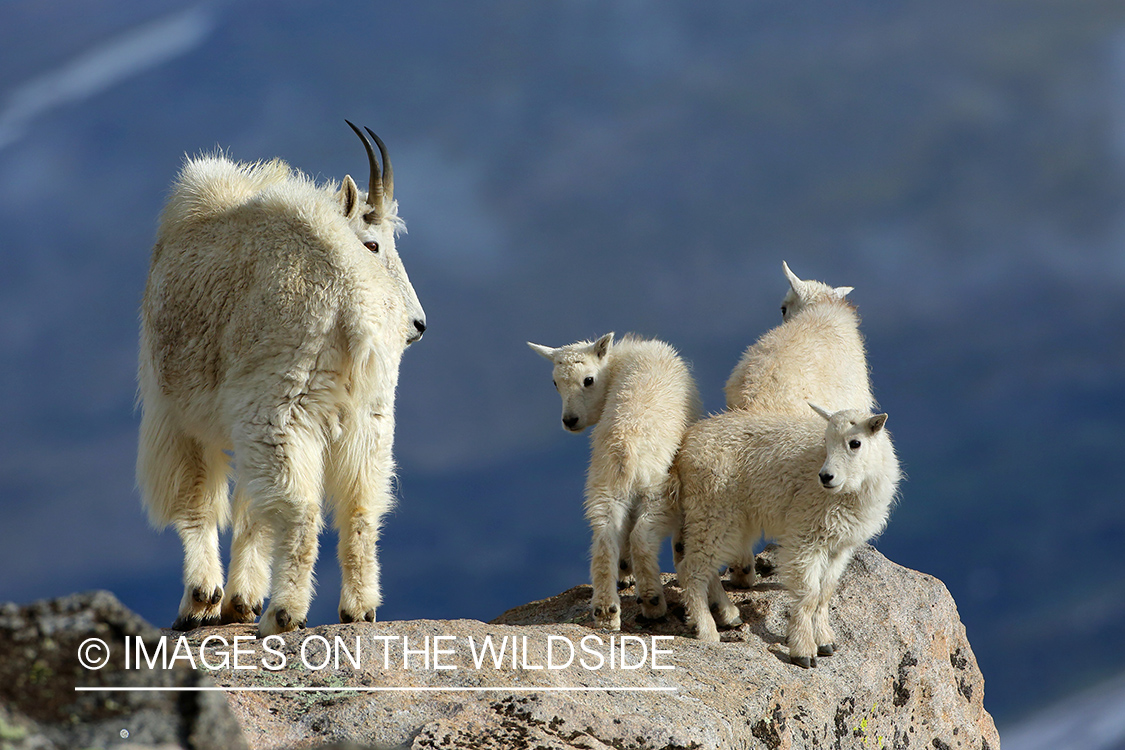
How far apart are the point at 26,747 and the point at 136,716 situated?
0.25 metres

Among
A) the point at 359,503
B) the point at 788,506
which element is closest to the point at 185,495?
the point at 359,503

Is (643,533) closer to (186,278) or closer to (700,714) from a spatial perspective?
(700,714)

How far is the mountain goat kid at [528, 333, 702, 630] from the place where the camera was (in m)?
6.81

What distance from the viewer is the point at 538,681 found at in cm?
534

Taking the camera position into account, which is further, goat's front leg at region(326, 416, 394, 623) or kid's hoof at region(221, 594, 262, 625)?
kid's hoof at region(221, 594, 262, 625)

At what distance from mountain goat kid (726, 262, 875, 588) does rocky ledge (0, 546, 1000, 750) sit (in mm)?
1231

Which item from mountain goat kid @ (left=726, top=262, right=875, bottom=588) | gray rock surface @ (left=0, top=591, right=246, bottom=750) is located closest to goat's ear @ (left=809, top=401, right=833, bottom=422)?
mountain goat kid @ (left=726, top=262, right=875, bottom=588)

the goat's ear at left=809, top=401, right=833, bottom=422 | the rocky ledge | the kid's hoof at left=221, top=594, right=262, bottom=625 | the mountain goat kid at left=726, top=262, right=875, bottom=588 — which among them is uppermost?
the mountain goat kid at left=726, top=262, right=875, bottom=588

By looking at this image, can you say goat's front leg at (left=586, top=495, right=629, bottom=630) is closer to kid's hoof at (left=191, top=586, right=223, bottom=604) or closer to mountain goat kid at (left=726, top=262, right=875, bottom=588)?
mountain goat kid at (left=726, top=262, right=875, bottom=588)

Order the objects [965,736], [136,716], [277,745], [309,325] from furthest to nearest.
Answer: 1. [965,736]
2. [309,325]
3. [277,745]
4. [136,716]

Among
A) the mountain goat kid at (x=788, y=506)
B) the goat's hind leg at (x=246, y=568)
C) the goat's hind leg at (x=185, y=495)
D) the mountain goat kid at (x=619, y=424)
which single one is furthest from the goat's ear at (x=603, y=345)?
the goat's hind leg at (x=185, y=495)

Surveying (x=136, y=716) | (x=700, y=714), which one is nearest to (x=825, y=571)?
(x=700, y=714)

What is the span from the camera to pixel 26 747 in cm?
219

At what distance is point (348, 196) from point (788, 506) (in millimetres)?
3678
